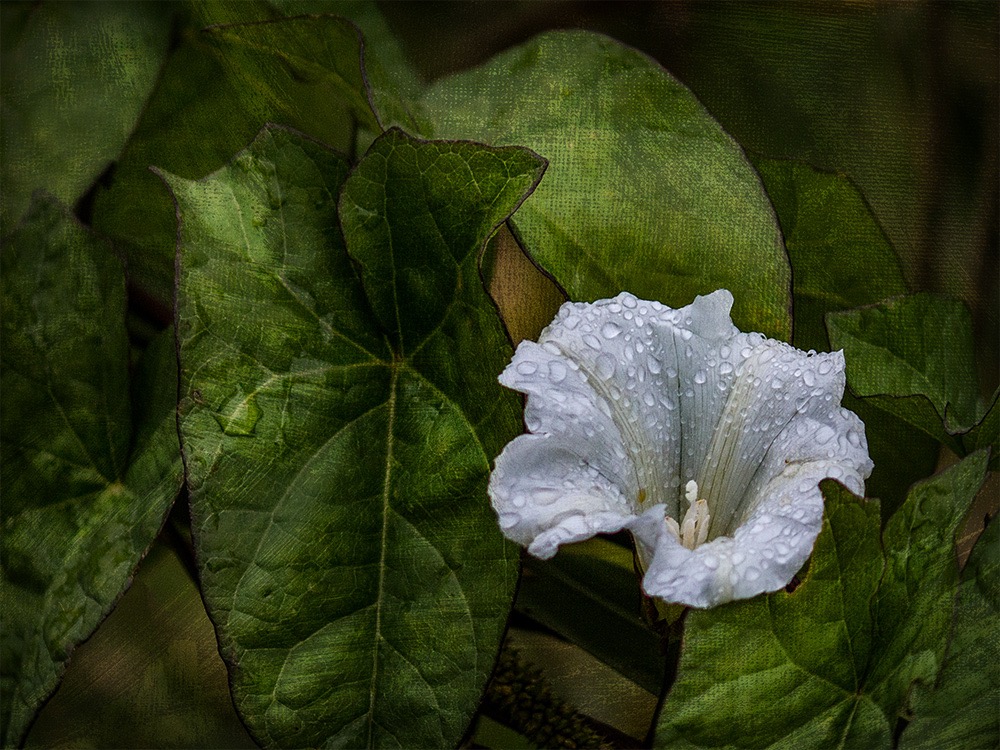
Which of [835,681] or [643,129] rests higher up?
[643,129]

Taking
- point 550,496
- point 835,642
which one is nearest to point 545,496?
point 550,496

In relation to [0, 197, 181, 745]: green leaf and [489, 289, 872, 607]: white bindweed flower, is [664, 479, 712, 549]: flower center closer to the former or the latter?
[489, 289, 872, 607]: white bindweed flower

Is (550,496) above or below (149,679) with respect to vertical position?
above

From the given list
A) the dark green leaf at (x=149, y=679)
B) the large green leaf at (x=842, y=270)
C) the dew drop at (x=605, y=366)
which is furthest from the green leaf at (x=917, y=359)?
the dark green leaf at (x=149, y=679)

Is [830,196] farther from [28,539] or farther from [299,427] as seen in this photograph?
[28,539]

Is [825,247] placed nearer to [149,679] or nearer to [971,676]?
[971,676]

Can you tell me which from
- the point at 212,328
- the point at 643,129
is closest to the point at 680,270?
the point at 643,129
